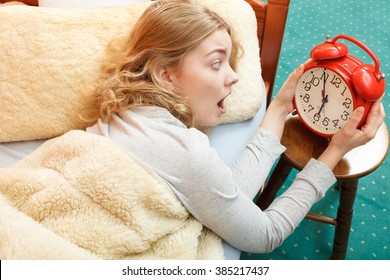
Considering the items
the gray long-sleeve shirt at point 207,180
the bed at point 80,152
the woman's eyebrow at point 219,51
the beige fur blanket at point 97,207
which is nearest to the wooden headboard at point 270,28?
the bed at point 80,152

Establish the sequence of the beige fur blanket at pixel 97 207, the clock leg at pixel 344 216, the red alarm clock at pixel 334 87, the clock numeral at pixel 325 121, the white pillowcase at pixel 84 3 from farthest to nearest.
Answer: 1. the white pillowcase at pixel 84 3
2. the clock leg at pixel 344 216
3. the clock numeral at pixel 325 121
4. the red alarm clock at pixel 334 87
5. the beige fur blanket at pixel 97 207

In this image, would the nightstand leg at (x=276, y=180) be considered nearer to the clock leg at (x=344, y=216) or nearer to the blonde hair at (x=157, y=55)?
the clock leg at (x=344, y=216)

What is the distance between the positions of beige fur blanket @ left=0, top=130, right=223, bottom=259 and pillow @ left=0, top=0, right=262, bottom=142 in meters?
0.25

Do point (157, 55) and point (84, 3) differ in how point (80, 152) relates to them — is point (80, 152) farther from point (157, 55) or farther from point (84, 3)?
point (84, 3)

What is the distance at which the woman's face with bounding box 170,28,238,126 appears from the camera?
0.83 metres

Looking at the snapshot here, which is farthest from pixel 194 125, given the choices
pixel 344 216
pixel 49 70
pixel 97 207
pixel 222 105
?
pixel 344 216

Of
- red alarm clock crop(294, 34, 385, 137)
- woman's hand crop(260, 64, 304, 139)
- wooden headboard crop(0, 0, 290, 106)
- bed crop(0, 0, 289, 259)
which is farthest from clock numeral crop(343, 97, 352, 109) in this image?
wooden headboard crop(0, 0, 290, 106)

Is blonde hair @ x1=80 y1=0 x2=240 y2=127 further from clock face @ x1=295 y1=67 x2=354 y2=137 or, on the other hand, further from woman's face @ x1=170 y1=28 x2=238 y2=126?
clock face @ x1=295 y1=67 x2=354 y2=137

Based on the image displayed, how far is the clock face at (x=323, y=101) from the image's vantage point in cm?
84

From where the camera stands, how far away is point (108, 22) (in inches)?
Result: 40.5

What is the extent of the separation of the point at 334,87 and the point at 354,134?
0.38ft

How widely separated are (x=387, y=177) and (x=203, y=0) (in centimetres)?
106
